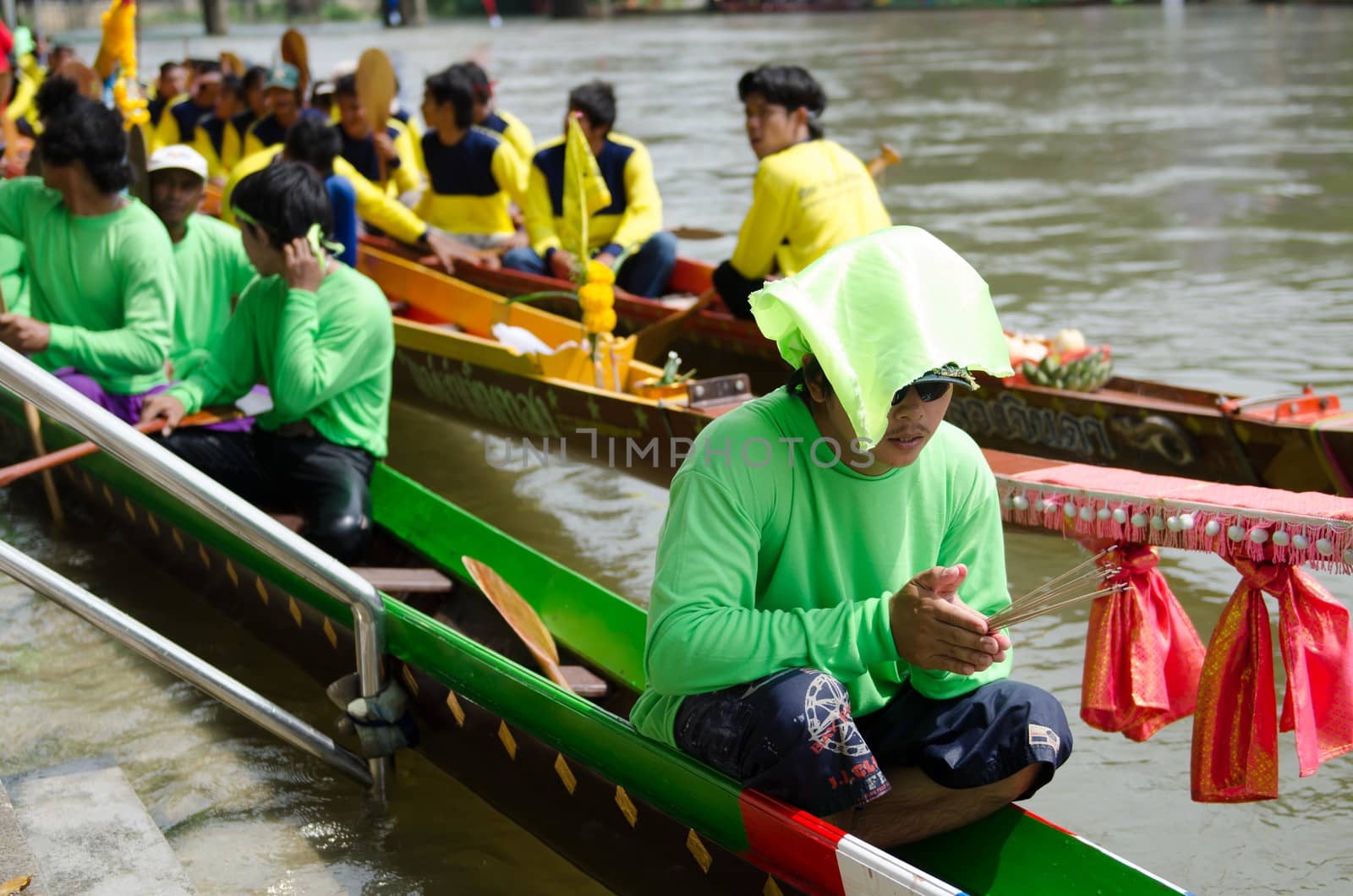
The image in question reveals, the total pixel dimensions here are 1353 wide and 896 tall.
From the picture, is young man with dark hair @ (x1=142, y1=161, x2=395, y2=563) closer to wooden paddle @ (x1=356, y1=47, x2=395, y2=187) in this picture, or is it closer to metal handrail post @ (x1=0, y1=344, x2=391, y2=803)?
metal handrail post @ (x1=0, y1=344, x2=391, y2=803)

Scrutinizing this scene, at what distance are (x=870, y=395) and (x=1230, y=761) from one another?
3.48 ft

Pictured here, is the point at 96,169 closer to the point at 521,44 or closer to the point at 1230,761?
the point at 1230,761

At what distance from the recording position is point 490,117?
7828mm

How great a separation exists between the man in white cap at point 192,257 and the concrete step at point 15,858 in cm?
252

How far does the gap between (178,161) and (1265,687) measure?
373 cm

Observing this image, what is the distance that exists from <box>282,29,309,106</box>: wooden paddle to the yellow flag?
4497 mm

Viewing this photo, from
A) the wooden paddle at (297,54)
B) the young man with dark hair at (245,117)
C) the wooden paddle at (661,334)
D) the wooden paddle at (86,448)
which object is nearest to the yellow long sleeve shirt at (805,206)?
the wooden paddle at (661,334)

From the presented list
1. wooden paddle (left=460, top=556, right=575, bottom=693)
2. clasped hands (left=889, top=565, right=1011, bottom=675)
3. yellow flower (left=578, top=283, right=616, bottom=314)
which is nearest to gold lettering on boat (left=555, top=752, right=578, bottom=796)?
wooden paddle (left=460, top=556, right=575, bottom=693)

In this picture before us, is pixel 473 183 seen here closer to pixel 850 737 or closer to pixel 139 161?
pixel 139 161

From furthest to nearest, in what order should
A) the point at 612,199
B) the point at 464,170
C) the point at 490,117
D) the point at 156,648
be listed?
the point at 490,117, the point at 464,170, the point at 612,199, the point at 156,648

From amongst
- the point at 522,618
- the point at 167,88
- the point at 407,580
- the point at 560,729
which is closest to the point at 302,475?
the point at 407,580

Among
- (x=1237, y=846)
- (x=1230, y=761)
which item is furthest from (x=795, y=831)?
(x=1237, y=846)

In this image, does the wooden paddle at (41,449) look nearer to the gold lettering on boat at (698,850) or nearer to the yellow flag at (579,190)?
the yellow flag at (579,190)

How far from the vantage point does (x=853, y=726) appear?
224cm
